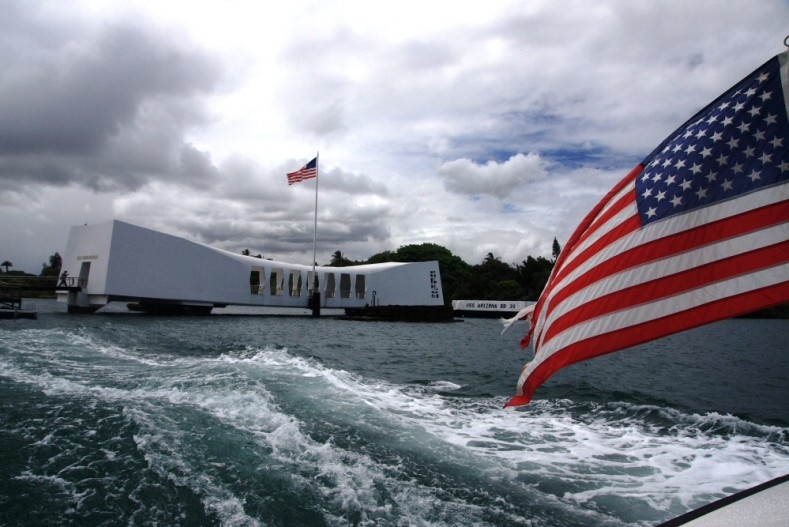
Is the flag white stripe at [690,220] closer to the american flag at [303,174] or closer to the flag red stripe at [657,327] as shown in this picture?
the flag red stripe at [657,327]

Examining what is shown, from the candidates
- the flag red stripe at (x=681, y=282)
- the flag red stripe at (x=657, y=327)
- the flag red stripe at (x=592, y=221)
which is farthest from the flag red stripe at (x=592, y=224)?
the flag red stripe at (x=657, y=327)

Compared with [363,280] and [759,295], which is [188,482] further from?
[363,280]

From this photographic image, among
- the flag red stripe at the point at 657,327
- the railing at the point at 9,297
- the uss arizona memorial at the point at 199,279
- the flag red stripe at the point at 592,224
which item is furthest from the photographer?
the uss arizona memorial at the point at 199,279


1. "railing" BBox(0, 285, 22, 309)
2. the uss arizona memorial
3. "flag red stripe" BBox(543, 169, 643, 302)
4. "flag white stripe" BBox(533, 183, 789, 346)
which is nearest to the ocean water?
"flag red stripe" BBox(543, 169, 643, 302)

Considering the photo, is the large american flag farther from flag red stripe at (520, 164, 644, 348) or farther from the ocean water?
the ocean water

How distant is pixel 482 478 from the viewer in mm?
4148

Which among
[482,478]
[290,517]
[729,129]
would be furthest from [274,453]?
[729,129]

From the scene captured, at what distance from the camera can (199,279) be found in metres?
31.3

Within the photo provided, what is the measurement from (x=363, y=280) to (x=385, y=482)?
4044cm

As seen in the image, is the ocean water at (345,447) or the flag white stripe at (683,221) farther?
the ocean water at (345,447)

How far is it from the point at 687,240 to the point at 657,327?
448 mm

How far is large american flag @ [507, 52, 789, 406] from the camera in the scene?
2291 millimetres

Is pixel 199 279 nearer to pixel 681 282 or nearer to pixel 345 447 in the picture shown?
pixel 345 447

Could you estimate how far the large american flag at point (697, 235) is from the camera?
2.29 metres
